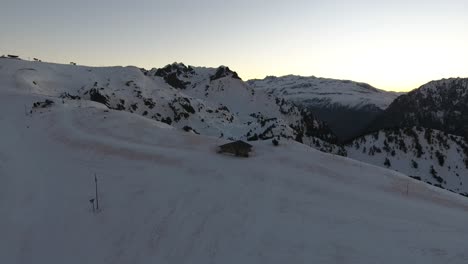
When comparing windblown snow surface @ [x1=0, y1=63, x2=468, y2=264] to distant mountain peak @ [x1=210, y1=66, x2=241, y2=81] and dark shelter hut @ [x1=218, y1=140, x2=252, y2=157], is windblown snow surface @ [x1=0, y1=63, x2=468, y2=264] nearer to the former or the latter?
dark shelter hut @ [x1=218, y1=140, x2=252, y2=157]

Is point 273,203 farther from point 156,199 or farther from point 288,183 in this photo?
point 156,199

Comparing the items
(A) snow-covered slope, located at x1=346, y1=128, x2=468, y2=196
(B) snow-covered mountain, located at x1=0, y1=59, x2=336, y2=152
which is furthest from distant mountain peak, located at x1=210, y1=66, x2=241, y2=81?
(A) snow-covered slope, located at x1=346, y1=128, x2=468, y2=196

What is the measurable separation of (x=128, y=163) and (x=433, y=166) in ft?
183

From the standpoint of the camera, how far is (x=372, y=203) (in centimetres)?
1667

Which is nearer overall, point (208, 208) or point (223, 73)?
point (208, 208)

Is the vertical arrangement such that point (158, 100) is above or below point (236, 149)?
above

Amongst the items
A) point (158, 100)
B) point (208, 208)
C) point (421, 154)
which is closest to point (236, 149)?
point (208, 208)

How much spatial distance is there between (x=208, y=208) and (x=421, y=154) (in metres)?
59.9

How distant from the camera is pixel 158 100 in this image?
96.1 metres

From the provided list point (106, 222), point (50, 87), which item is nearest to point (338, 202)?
point (106, 222)

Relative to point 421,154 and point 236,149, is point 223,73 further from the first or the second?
point 236,149

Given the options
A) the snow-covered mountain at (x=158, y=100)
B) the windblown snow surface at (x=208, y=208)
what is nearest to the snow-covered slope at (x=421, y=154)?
the snow-covered mountain at (x=158, y=100)

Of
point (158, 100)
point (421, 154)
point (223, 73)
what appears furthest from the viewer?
point (223, 73)

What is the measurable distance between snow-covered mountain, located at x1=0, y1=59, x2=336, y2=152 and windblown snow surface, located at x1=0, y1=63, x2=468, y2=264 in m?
26.9
